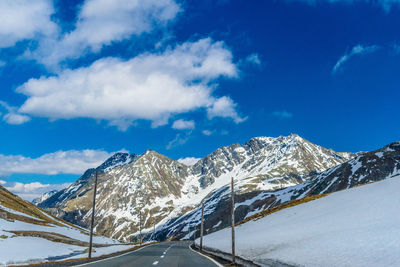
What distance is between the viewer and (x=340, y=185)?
198875mm

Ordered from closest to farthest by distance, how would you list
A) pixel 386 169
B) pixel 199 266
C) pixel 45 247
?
pixel 199 266, pixel 45 247, pixel 386 169

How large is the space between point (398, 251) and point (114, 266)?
638 inches

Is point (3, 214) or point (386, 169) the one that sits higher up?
point (386, 169)

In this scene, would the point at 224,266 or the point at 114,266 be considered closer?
the point at 114,266

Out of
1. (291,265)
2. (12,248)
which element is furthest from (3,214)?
(291,265)

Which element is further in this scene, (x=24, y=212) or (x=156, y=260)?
(x=24, y=212)

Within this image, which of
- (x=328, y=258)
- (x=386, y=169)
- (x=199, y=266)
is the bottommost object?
(x=199, y=266)

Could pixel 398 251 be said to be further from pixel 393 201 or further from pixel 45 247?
pixel 45 247

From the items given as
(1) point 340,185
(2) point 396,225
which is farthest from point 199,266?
(1) point 340,185

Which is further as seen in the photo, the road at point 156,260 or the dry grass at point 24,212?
the dry grass at point 24,212

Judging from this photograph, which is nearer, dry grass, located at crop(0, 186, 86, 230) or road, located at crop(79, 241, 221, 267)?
road, located at crop(79, 241, 221, 267)

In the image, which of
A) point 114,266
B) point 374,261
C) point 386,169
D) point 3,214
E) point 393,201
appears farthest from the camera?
point 386,169

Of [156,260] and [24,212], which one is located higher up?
[24,212]

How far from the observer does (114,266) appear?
20.0 meters
